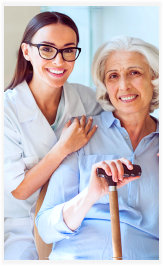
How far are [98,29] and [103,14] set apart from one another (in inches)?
2.1

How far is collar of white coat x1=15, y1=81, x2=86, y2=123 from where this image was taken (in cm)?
123

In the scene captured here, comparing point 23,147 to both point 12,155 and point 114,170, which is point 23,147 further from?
point 114,170

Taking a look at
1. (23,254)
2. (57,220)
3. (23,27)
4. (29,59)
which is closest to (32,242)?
(23,254)

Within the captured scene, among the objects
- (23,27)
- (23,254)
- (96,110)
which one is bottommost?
(23,254)

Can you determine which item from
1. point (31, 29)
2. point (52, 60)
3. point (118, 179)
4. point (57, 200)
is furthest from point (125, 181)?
point (31, 29)

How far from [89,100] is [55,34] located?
28 centimetres

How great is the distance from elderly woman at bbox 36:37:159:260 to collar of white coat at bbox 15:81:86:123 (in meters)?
0.08

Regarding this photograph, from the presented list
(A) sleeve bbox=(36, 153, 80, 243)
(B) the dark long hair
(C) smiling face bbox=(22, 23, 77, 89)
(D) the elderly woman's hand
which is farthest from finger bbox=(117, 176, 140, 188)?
(B) the dark long hair

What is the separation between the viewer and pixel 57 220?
1.13 m

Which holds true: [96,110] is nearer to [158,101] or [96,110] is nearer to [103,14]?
[158,101]

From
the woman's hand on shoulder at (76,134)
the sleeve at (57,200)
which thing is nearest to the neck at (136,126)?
the woman's hand on shoulder at (76,134)

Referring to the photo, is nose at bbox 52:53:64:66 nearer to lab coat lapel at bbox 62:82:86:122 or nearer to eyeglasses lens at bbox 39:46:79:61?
eyeglasses lens at bbox 39:46:79:61

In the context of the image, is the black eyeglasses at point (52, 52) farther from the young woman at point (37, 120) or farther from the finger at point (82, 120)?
the finger at point (82, 120)

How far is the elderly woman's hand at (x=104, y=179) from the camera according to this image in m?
1.06
